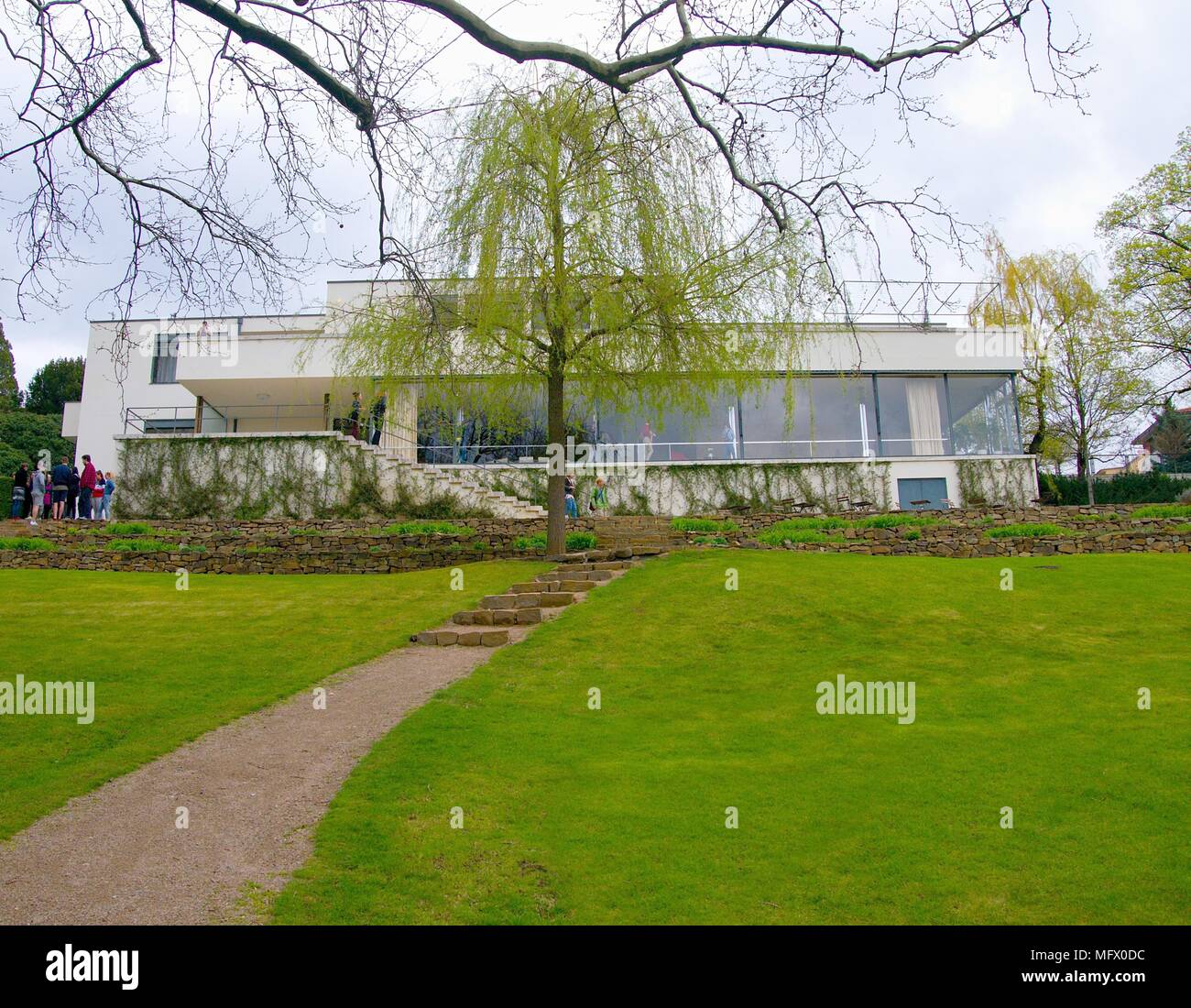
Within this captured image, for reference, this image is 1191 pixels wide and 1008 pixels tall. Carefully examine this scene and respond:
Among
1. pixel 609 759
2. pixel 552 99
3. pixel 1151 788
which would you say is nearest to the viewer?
pixel 1151 788

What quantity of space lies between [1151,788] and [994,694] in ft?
10.2

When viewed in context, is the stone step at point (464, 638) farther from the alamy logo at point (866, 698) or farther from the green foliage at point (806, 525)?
the green foliage at point (806, 525)

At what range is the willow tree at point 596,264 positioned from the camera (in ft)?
52.3

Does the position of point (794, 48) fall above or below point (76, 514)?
above

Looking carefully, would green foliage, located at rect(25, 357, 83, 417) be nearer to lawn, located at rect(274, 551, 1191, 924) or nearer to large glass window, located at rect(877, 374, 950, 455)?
large glass window, located at rect(877, 374, 950, 455)

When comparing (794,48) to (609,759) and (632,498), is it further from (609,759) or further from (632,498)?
(632,498)

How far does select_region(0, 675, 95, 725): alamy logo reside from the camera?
8930mm

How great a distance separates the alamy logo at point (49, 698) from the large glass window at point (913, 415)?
25728 millimetres

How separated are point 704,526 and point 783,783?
50.7ft

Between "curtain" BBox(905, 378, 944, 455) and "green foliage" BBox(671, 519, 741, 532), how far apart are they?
34.1 ft

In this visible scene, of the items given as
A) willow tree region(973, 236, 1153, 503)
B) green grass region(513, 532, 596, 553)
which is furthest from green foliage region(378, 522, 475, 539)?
willow tree region(973, 236, 1153, 503)

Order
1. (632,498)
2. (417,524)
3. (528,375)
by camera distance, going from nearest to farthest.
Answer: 1. (528,375)
2. (417,524)
3. (632,498)
